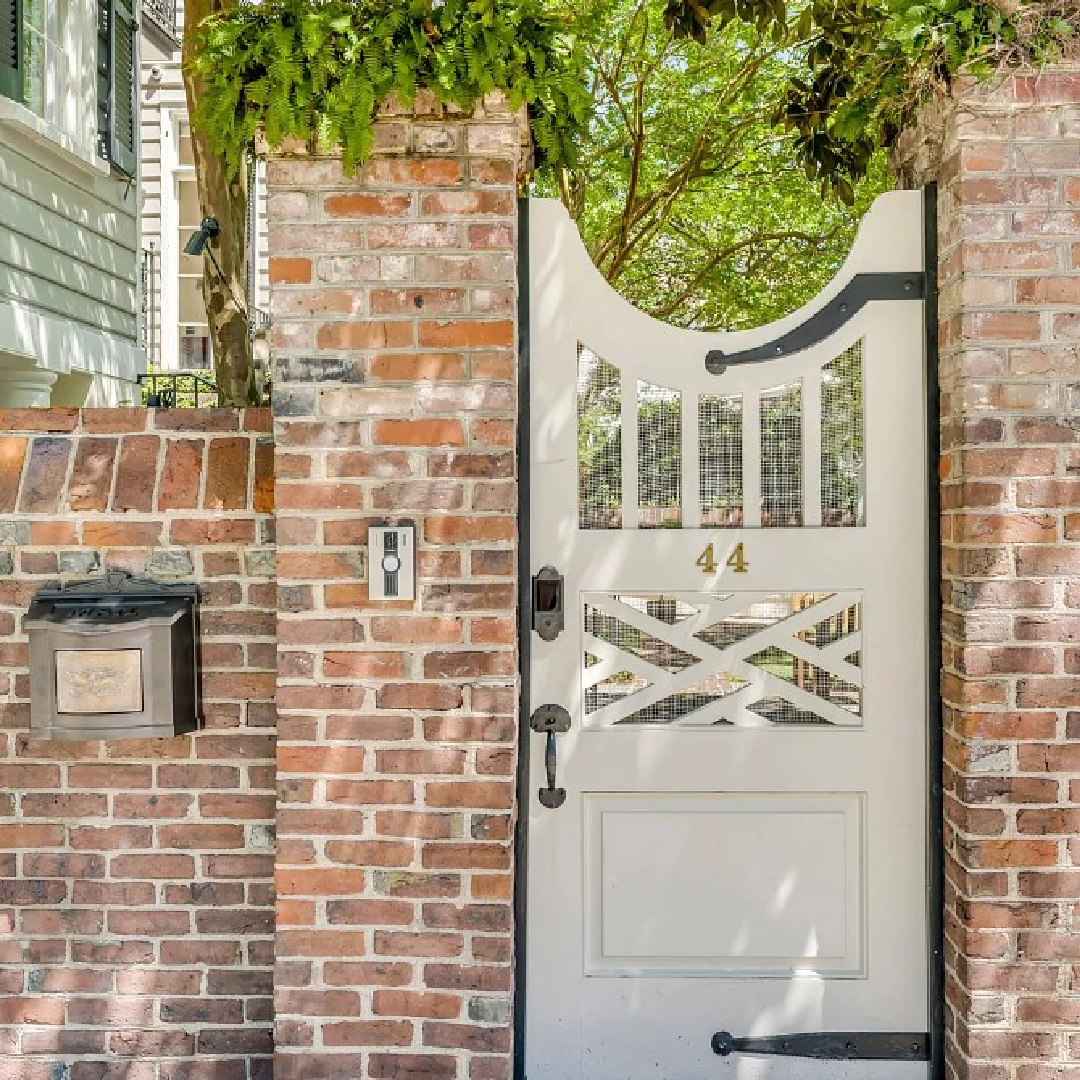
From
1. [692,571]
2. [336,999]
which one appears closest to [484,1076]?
[336,999]

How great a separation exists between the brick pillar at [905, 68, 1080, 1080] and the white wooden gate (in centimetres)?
21

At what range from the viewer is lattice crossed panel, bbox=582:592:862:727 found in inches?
115

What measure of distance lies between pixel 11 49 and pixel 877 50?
181 inches

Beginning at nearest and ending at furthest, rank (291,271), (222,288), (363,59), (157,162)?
(363,59) < (291,271) < (222,288) < (157,162)

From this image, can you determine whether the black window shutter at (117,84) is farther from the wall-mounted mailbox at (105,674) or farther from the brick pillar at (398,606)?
the wall-mounted mailbox at (105,674)

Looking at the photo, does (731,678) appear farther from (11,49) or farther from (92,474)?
(11,49)

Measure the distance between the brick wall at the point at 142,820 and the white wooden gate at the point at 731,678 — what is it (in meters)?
0.69

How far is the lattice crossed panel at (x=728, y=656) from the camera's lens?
9.61 ft

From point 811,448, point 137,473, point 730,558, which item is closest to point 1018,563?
point 811,448

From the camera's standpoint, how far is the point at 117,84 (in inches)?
285

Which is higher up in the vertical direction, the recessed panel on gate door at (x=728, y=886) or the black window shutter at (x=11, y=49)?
the black window shutter at (x=11, y=49)

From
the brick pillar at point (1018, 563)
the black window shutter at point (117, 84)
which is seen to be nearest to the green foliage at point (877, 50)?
the brick pillar at point (1018, 563)

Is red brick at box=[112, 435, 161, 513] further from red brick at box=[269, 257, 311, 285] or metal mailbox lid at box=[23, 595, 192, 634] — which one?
red brick at box=[269, 257, 311, 285]

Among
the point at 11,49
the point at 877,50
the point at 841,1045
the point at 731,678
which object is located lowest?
the point at 841,1045
